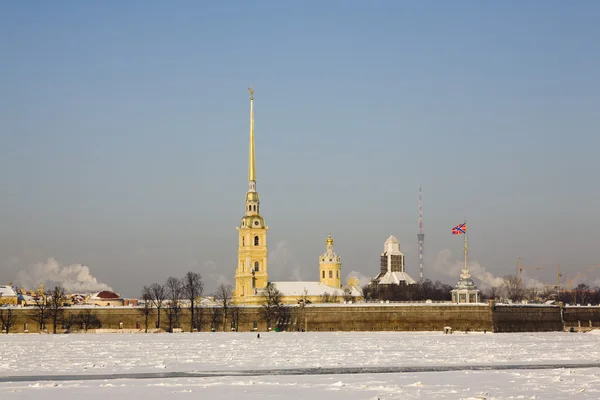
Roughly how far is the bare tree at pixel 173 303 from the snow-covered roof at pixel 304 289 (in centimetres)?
1759

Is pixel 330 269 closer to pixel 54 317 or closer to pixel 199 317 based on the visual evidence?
pixel 199 317

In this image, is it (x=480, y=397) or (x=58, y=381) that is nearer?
(x=480, y=397)

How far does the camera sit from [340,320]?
120500mm

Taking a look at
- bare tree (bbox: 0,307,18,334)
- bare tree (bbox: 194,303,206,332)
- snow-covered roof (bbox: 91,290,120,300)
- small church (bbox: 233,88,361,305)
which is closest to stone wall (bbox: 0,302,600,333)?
bare tree (bbox: 194,303,206,332)

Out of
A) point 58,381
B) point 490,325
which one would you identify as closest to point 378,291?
point 490,325

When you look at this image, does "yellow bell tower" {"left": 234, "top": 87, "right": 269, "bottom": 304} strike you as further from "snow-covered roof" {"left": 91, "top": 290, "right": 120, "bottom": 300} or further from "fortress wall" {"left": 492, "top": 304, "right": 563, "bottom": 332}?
"snow-covered roof" {"left": 91, "top": 290, "right": 120, "bottom": 300}

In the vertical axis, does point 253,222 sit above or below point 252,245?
above

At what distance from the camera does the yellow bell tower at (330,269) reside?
163500 mm

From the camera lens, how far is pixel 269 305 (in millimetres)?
127750

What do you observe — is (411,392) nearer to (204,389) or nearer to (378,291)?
(204,389)

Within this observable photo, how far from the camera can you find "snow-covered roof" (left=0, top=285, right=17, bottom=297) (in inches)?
6858

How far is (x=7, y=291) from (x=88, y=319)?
199 ft

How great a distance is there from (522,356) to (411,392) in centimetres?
2106

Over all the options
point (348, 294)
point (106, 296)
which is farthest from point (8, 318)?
point (106, 296)
